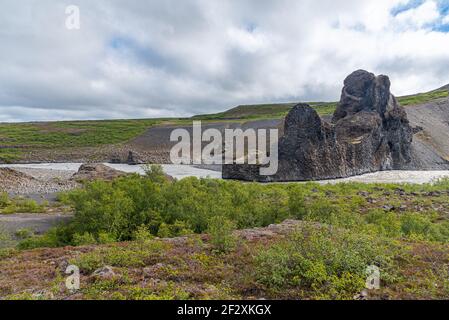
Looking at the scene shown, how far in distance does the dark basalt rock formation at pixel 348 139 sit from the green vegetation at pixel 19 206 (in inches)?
864

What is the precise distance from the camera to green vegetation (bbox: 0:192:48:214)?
762 inches

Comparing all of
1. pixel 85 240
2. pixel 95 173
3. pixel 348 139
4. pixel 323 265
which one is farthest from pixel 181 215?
pixel 348 139

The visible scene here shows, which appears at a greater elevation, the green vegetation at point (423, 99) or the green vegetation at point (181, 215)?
the green vegetation at point (423, 99)

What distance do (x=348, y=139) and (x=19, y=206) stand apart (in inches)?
1497

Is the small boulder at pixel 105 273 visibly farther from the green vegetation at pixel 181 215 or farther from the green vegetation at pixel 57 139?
the green vegetation at pixel 57 139

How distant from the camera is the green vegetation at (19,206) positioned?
19366mm

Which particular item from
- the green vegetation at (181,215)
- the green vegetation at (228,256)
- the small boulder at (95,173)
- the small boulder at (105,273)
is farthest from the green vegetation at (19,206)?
the small boulder at (105,273)

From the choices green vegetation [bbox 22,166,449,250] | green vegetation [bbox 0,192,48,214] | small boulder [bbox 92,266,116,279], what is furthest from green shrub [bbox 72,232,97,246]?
green vegetation [bbox 0,192,48,214]

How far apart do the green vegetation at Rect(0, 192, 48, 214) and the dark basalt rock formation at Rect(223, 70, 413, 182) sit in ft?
72.0

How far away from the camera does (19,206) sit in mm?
20531

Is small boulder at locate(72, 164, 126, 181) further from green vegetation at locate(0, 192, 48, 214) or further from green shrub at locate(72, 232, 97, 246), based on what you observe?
green shrub at locate(72, 232, 97, 246)

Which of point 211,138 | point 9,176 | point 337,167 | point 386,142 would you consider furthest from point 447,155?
point 9,176

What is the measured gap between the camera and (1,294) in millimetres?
5930

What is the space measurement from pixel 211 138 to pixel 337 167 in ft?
148
